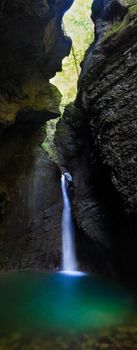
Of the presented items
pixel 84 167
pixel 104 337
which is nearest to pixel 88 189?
pixel 84 167

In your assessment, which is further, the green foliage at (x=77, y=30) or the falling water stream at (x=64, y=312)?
the green foliage at (x=77, y=30)

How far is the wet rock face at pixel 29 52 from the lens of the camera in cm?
953

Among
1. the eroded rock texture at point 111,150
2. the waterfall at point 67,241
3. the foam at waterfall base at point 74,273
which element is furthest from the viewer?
the waterfall at point 67,241

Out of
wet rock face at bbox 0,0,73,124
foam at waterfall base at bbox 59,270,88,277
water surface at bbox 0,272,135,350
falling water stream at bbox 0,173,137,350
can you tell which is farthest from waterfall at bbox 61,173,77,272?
wet rock face at bbox 0,0,73,124

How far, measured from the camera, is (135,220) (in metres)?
8.98

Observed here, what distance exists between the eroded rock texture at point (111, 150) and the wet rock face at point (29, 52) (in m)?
1.65

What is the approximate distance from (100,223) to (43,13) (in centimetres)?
707

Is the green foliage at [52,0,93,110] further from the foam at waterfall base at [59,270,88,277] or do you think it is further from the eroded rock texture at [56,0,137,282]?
the foam at waterfall base at [59,270,88,277]

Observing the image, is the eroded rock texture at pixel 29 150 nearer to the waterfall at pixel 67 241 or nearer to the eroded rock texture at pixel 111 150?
the waterfall at pixel 67 241

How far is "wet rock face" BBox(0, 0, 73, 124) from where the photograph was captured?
953 centimetres

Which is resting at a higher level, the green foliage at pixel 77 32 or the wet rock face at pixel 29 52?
the green foliage at pixel 77 32

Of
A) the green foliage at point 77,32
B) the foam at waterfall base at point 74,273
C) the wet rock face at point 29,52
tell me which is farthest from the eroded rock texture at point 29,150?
the green foliage at point 77,32

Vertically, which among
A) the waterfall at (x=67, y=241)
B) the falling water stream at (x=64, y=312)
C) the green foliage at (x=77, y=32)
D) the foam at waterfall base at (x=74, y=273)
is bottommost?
the falling water stream at (x=64, y=312)

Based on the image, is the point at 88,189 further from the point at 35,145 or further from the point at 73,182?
the point at 35,145
